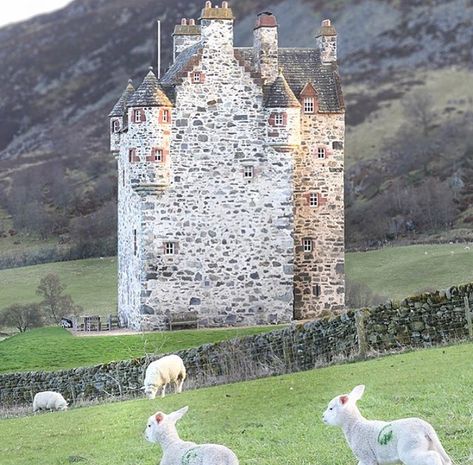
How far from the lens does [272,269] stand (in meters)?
46.0

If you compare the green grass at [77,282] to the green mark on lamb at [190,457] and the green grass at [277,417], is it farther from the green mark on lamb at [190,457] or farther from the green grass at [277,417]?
the green mark on lamb at [190,457]

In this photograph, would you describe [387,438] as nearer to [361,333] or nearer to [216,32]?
[361,333]

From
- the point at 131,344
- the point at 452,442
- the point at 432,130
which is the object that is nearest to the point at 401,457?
the point at 452,442

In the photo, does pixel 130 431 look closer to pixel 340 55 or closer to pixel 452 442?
pixel 452 442

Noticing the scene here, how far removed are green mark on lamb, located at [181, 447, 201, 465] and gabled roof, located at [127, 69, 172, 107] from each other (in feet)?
101

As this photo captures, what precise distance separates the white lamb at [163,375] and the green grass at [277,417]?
4.21 ft

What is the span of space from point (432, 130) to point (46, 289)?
70058 millimetres

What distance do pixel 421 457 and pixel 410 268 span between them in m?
53.5

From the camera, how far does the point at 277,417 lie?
2084 cm

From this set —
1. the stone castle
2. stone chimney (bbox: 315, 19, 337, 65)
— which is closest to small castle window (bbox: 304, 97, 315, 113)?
the stone castle

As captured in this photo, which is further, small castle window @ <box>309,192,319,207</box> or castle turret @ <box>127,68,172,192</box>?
small castle window @ <box>309,192,319,207</box>

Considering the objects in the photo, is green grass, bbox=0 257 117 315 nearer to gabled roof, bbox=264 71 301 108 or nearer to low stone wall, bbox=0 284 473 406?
gabled roof, bbox=264 71 301 108

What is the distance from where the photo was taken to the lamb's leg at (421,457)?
13.4 m

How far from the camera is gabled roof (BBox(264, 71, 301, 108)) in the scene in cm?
4525
